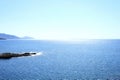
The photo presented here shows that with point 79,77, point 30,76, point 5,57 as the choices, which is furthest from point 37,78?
point 5,57

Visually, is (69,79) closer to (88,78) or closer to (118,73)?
(88,78)

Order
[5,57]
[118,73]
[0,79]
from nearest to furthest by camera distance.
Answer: [0,79] → [118,73] → [5,57]

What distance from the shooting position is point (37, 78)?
58.4 metres

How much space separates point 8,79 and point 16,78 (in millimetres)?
2291

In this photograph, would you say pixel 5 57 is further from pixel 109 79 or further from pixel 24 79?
pixel 109 79

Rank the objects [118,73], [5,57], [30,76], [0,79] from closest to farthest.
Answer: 1. [0,79]
2. [30,76]
3. [118,73]
4. [5,57]

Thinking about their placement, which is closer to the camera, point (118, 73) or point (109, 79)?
point (109, 79)

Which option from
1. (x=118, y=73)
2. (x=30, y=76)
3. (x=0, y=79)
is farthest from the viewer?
(x=118, y=73)

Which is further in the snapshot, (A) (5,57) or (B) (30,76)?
(A) (5,57)

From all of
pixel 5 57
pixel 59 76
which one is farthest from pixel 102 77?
pixel 5 57

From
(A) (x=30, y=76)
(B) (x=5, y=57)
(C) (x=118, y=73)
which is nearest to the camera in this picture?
(A) (x=30, y=76)

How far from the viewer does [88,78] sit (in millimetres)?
58312

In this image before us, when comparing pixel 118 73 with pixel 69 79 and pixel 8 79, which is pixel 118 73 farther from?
pixel 8 79

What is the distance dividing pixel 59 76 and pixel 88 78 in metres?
9.01
